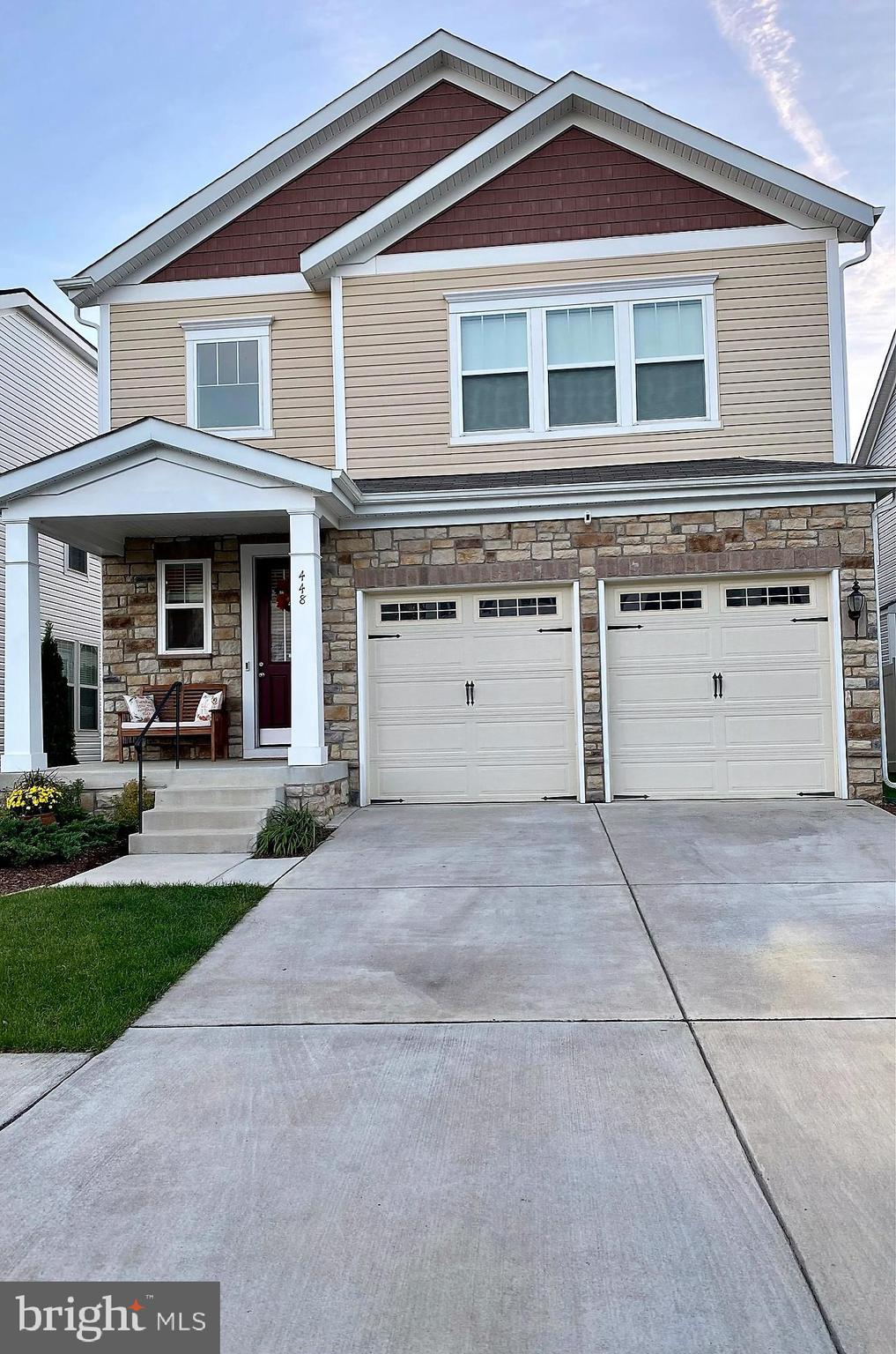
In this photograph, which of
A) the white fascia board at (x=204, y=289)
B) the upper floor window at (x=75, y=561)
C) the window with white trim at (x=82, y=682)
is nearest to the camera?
the white fascia board at (x=204, y=289)

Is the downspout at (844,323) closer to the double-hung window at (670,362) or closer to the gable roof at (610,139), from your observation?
the gable roof at (610,139)

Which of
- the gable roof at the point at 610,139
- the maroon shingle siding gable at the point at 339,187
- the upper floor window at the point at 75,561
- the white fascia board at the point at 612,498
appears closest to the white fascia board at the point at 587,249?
the gable roof at the point at 610,139

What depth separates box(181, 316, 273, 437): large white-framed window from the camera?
11875 mm

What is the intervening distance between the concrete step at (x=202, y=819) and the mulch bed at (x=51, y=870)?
36 cm

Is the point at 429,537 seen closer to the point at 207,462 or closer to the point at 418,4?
the point at 207,462

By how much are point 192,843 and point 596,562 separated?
4899mm

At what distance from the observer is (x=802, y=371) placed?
1098 centimetres

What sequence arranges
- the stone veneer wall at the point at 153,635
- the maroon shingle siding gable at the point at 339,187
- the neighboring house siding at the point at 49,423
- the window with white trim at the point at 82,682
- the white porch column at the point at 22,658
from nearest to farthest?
the white porch column at the point at 22,658
the stone veneer wall at the point at 153,635
the maroon shingle siding gable at the point at 339,187
the neighboring house siding at the point at 49,423
the window with white trim at the point at 82,682

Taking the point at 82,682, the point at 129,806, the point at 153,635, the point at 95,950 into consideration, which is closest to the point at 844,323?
the point at 153,635

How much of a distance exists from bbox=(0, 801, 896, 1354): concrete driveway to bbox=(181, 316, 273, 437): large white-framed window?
7.37m

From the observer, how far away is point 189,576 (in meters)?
11.6

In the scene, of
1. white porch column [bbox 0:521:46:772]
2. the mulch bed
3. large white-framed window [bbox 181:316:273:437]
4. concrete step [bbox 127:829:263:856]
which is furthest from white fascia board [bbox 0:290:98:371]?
concrete step [bbox 127:829:263:856]

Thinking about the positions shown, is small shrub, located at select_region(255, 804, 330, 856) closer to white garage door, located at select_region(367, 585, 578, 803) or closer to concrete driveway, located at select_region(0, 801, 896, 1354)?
white garage door, located at select_region(367, 585, 578, 803)

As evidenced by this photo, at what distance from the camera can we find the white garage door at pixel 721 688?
1040 cm
